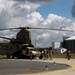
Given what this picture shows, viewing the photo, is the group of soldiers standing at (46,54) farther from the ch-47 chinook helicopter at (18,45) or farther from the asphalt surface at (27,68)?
the asphalt surface at (27,68)

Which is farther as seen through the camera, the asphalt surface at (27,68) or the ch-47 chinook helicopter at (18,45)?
the ch-47 chinook helicopter at (18,45)

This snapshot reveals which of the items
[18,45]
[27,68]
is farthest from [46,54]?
[27,68]

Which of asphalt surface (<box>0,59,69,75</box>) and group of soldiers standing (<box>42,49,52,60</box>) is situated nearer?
asphalt surface (<box>0,59,69,75</box>)

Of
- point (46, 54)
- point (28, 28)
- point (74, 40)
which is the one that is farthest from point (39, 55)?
point (74, 40)

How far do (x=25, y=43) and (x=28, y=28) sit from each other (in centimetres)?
284

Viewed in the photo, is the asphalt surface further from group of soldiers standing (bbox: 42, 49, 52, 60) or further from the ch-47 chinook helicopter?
the ch-47 chinook helicopter

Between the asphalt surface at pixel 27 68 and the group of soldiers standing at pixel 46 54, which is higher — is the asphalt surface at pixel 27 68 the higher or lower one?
the lower one

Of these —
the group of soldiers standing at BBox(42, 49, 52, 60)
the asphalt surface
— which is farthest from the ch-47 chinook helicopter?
the asphalt surface

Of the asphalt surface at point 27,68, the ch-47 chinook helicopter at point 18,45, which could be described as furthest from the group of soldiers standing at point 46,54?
the asphalt surface at point 27,68

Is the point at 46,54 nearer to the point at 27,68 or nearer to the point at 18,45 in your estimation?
the point at 18,45

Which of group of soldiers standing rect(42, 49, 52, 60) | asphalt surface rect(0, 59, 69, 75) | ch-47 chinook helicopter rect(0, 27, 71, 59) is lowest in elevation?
asphalt surface rect(0, 59, 69, 75)

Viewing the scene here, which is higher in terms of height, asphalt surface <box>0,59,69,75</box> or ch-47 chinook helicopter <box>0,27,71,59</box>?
ch-47 chinook helicopter <box>0,27,71,59</box>

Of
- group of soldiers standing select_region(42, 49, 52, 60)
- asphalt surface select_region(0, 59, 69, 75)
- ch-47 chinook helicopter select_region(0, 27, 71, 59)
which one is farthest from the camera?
ch-47 chinook helicopter select_region(0, 27, 71, 59)

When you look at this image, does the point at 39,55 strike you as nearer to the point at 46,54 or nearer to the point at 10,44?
the point at 46,54
